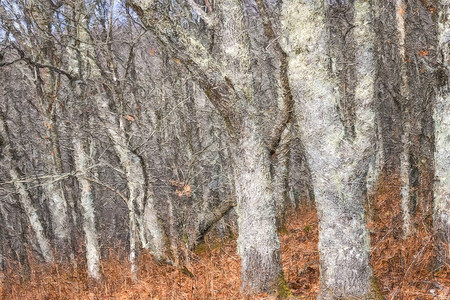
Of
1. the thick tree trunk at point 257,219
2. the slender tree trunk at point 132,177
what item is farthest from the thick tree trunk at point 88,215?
the thick tree trunk at point 257,219

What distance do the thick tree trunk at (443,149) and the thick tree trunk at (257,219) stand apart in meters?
2.05

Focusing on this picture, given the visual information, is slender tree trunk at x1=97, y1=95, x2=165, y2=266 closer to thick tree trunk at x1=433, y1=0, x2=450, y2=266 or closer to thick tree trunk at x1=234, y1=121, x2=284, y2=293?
thick tree trunk at x1=234, y1=121, x2=284, y2=293

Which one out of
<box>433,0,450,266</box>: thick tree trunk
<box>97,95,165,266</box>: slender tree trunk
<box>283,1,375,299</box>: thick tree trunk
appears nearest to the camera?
<box>283,1,375,299</box>: thick tree trunk

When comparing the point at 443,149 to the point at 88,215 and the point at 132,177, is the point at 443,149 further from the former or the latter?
the point at 88,215

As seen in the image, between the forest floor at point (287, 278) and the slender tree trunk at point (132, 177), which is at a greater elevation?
the slender tree trunk at point (132, 177)

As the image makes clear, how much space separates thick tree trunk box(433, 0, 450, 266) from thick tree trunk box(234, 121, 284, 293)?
80.9 inches

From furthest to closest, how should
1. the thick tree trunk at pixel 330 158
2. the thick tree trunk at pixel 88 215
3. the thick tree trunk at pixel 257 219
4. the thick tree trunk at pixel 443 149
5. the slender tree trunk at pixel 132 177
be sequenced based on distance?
the thick tree trunk at pixel 88 215 < the slender tree trunk at pixel 132 177 < the thick tree trunk at pixel 443 149 < the thick tree trunk at pixel 257 219 < the thick tree trunk at pixel 330 158

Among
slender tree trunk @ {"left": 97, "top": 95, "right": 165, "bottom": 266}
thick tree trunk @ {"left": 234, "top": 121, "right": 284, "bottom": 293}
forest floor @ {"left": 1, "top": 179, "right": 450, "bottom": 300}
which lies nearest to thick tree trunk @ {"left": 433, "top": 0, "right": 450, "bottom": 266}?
forest floor @ {"left": 1, "top": 179, "right": 450, "bottom": 300}

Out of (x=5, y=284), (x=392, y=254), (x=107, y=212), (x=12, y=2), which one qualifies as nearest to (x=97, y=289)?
(x=5, y=284)

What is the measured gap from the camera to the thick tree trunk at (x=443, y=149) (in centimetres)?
475

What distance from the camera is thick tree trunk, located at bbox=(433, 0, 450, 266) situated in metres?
4.75

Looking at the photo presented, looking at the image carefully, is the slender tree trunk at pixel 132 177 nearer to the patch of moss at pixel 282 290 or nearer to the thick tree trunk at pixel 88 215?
the thick tree trunk at pixel 88 215

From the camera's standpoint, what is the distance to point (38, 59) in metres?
7.73

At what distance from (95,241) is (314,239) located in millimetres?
4270
